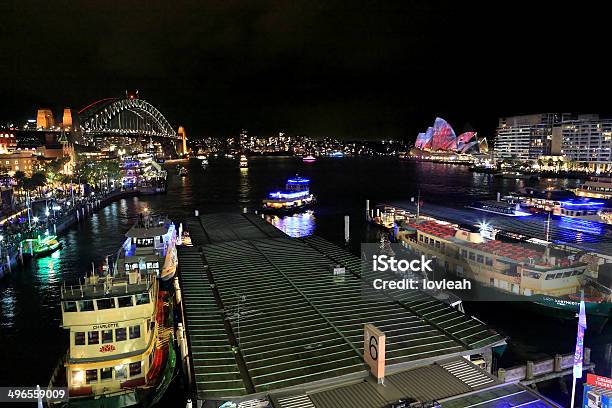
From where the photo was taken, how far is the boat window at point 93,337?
47.2 ft

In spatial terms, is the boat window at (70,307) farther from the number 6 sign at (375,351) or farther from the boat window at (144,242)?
the boat window at (144,242)

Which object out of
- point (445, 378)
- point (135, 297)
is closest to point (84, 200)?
point (135, 297)

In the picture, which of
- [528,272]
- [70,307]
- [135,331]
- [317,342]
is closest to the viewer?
[317,342]

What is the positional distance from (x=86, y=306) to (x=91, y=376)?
2.19 meters

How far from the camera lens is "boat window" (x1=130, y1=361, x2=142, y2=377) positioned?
14.8 meters

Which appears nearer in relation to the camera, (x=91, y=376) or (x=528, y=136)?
(x=91, y=376)

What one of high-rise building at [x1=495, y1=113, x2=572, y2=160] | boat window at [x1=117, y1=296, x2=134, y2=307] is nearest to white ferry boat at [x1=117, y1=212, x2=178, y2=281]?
boat window at [x1=117, y1=296, x2=134, y2=307]

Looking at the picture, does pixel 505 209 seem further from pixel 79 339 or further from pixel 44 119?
pixel 44 119

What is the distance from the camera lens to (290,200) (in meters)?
60.2

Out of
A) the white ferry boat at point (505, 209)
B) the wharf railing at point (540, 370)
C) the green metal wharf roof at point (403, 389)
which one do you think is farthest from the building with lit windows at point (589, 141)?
the green metal wharf roof at point (403, 389)

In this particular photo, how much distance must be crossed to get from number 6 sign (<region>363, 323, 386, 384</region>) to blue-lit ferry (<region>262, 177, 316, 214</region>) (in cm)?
4665

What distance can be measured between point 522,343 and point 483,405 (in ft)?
39.4

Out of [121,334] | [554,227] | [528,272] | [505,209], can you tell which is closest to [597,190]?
[505,209]

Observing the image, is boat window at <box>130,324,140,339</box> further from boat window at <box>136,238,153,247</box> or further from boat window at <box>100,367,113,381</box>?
boat window at <box>136,238,153,247</box>
